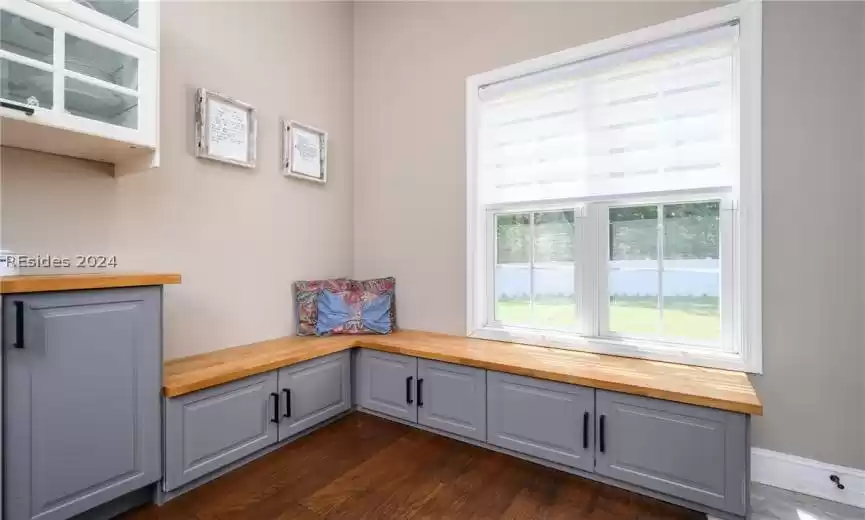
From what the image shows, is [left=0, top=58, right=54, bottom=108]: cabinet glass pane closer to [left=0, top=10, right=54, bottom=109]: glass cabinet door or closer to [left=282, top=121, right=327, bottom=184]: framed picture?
[left=0, top=10, right=54, bottom=109]: glass cabinet door

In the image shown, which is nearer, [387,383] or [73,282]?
[73,282]

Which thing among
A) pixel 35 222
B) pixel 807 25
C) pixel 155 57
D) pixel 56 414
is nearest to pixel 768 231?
pixel 807 25

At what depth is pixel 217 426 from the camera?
1979 mm

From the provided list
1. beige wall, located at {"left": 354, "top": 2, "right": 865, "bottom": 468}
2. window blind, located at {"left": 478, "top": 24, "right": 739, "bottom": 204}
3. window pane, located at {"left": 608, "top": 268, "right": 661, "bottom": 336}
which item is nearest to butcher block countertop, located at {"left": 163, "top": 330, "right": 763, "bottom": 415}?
window pane, located at {"left": 608, "top": 268, "right": 661, "bottom": 336}

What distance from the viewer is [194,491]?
190 cm

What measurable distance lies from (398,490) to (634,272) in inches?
68.9

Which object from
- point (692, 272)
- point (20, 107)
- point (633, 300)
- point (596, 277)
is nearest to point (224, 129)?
point (20, 107)

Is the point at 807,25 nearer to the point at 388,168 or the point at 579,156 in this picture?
the point at 579,156

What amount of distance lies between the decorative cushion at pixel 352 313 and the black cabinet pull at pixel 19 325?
5.33 ft

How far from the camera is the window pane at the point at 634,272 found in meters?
2.35

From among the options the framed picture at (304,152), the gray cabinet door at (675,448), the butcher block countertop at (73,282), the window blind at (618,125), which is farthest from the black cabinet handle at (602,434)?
the framed picture at (304,152)

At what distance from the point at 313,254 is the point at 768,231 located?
2.79 m

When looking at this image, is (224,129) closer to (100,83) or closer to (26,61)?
(100,83)

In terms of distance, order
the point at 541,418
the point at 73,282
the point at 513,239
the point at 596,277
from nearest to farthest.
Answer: the point at 73,282
the point at 541,418
the point at 596,277
the point at 513,239
